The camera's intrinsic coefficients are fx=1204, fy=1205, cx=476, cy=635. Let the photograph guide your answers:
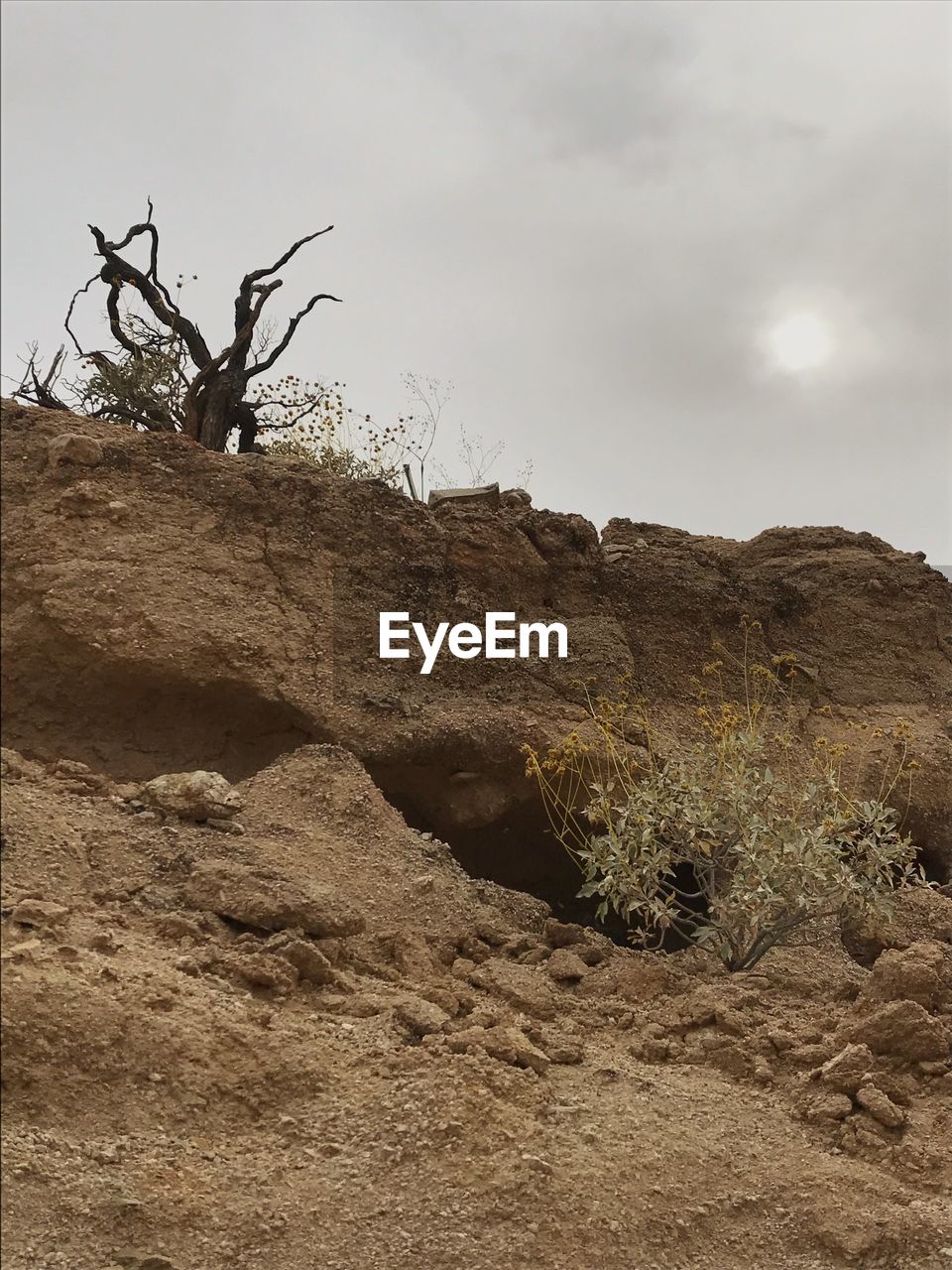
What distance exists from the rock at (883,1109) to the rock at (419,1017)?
137 centimetres

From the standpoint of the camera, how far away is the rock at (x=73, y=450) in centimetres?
511

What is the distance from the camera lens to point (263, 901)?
4.21 metres

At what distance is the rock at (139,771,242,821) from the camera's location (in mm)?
4547

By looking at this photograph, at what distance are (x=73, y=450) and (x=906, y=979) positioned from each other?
3898 mm

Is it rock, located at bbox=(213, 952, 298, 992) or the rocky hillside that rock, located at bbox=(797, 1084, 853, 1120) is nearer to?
the rocky hillside

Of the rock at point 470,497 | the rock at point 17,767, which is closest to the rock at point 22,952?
the rock at point 17,767

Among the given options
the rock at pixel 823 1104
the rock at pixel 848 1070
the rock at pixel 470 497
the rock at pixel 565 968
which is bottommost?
the rock at pixel 823 1104

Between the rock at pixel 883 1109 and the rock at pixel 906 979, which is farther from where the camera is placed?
the rock at pixel 906 979

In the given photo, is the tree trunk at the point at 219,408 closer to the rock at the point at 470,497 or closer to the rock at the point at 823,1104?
the rock at the point at 470,497

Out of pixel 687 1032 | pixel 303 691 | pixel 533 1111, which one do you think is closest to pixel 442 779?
pixel 303 691

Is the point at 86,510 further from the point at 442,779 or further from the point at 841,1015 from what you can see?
the point at 841,1015

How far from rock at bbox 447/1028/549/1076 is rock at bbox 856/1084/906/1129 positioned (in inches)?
40.6

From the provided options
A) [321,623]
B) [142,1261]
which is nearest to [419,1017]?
[142,1261]

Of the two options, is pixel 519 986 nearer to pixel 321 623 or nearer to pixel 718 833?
pixel 718 833
